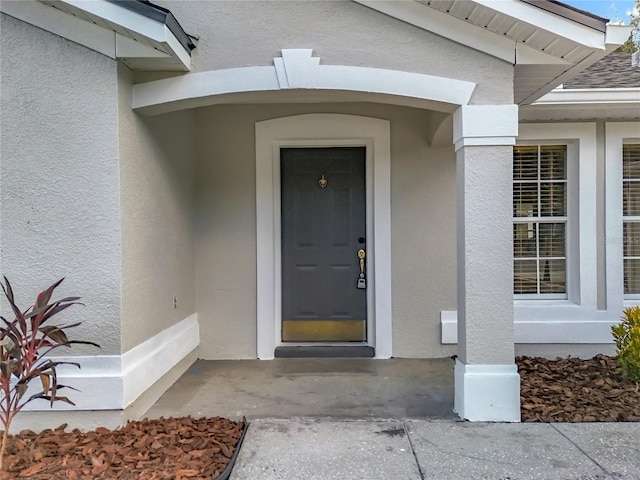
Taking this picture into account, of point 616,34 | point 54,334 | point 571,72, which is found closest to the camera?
point 54,334

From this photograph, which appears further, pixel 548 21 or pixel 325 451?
pixel 548 21

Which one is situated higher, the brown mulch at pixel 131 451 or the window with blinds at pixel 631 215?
the window with blinds at pixel 631 215

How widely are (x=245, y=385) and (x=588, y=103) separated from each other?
4863 millimetres

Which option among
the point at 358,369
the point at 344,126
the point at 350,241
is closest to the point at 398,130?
the point at 344,126

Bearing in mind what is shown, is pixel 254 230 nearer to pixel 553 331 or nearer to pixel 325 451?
pixel 325 451

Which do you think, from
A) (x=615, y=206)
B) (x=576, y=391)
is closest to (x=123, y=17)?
(x=576, y=391)

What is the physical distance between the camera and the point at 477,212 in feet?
12.1

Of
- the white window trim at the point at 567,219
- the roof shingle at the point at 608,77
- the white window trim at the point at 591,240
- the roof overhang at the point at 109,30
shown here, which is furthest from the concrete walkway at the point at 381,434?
the roof shingle at the point at 608,77

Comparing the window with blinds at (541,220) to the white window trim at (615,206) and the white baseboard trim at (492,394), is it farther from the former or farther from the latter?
the white baseboard trim at (492,394)

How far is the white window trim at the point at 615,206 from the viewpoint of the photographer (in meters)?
5.50

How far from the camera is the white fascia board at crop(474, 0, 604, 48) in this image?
3.38 metres

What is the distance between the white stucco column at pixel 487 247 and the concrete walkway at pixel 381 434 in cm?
43

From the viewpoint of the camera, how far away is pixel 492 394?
364 centimetres

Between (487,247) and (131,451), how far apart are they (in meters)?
3.05
